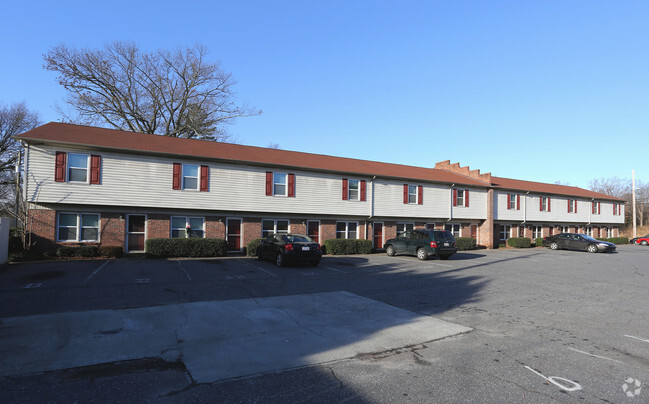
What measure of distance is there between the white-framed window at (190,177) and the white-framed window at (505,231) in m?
27.6

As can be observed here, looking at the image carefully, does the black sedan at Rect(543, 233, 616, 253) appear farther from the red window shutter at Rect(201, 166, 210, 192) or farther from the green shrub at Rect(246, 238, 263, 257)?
the red window shutter at Rect(201, 166, 210, 192)

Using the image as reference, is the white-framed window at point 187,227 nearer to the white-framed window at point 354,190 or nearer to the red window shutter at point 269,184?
the red window shutter at point 269,184

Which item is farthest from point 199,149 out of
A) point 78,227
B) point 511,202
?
point 511,202

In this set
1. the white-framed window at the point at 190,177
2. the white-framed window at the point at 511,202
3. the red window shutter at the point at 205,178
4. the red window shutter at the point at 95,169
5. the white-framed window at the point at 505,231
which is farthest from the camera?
the white-framed window at the point at 505,231

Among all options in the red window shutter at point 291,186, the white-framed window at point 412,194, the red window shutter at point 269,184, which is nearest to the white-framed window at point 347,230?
the red window shutter at point 291,186

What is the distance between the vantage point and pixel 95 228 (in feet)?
55.3

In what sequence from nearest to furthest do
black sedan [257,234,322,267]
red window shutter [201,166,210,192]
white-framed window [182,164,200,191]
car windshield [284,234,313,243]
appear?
black sedan [257,234,322,267], car windshield [284,234,313,243], white-framed window [182,164,200,191], red window shutter [201,166,210,192]

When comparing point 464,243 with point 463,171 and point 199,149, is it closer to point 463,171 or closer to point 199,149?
point 463,171

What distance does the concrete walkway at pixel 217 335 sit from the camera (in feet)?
15.4

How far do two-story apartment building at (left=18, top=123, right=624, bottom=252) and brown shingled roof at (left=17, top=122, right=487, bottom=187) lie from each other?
7 centimetres

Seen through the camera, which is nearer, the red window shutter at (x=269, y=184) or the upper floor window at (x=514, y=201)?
the red window shutter at (x=269, y=184)

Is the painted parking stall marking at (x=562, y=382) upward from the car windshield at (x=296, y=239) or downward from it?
downward

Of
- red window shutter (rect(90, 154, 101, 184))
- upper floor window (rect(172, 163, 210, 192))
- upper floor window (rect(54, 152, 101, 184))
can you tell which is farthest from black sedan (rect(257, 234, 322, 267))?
upper floor window (rect(54, 152, 101, 184))

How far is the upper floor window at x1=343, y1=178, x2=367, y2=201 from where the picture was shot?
23.0m
